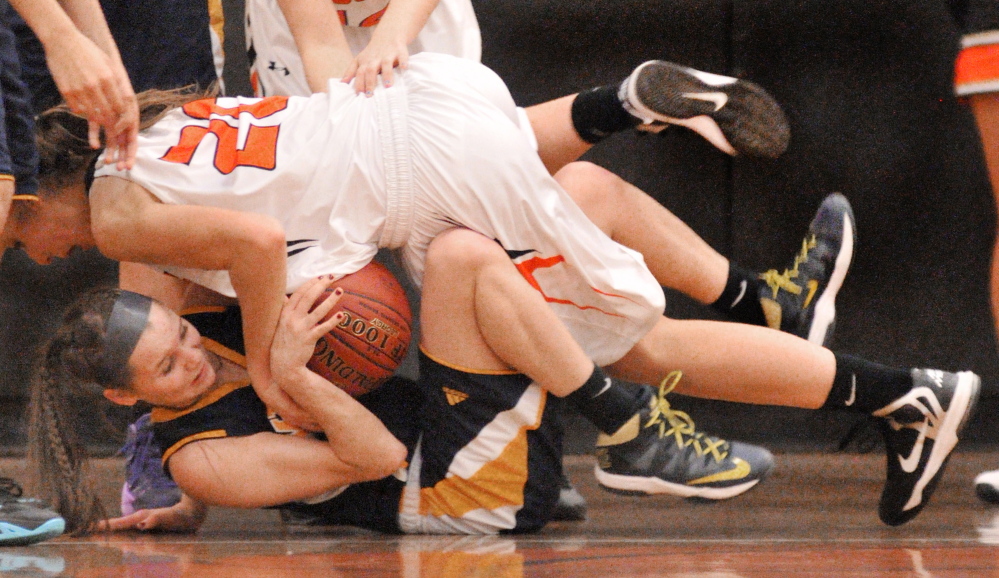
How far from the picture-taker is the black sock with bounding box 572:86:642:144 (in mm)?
2150

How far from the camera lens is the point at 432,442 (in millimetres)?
1992

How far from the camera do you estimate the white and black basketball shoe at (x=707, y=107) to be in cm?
211

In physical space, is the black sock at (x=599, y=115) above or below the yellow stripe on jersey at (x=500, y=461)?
above

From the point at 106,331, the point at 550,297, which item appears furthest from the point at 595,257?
the point at 106,331

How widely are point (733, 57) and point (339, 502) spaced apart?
5.71 ft

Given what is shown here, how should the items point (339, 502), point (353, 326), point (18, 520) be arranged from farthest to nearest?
point (339, 502), point (353, 326), point (18, 520)

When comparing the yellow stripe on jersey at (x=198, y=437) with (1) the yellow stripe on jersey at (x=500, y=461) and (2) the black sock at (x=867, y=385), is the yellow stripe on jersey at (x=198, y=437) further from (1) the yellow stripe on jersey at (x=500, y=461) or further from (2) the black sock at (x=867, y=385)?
(2) the black sock at (x=867, y=385)

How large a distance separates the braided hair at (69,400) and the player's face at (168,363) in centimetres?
5

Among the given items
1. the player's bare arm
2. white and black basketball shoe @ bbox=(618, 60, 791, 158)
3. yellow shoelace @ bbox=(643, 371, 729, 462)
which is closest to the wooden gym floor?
yellow shoelace @ bbox=(643, 371, 729, 462)

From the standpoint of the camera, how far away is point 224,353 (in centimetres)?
204

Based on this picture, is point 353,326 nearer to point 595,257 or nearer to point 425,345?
point 425,345

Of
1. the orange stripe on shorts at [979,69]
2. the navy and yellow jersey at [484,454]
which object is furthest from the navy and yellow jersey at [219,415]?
the orange stripe on shorts at [979,69]

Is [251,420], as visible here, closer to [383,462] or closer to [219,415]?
[219,415]

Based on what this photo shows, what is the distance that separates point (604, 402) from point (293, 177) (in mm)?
671
